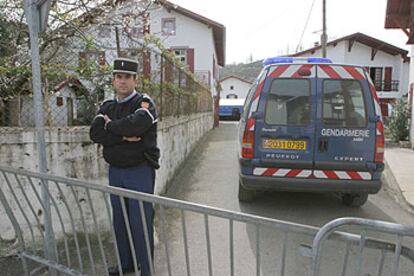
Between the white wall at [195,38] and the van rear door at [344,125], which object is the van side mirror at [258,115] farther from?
the white wall at [195,38]

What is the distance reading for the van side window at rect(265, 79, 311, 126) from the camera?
429 centimetres

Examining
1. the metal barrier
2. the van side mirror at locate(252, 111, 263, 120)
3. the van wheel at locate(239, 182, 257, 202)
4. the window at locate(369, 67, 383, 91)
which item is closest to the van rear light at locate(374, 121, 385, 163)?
the metal barrier

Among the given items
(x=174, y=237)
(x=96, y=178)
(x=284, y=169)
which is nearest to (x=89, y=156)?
(x=96, y=178)

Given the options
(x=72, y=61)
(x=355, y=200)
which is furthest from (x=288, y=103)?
(x=72, y=61)

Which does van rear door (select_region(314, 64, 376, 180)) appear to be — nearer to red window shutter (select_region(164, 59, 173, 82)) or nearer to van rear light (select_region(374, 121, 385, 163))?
van rear light (select_region(374, 121, 385, 163))

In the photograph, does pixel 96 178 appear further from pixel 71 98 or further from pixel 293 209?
pixel 293 209

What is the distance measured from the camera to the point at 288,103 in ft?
14.1

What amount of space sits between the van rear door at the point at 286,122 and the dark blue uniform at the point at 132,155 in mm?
1824

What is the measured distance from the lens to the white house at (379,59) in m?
27.3

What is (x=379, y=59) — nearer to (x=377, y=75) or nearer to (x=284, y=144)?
(x=377, y=75)

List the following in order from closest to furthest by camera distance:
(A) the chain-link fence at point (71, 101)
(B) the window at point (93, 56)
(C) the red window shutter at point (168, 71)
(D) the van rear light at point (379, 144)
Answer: (A) the chain-link fence at point (71, 101) < (D) the van rear light at point (379, 144) < (B) the window at point (93, 56) < (C) the red window shutter at point (168, 71)

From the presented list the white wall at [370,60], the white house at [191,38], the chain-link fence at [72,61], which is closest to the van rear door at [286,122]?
the chain-link fence at [72,61]

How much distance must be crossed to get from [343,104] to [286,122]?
2.52ft

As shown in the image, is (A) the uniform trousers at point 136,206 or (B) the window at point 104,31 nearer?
(A) the uniform trousers at point 136,206
